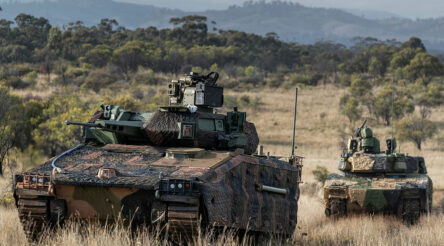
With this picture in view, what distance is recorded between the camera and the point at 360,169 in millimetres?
16609

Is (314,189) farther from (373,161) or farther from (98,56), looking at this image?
(98,56)

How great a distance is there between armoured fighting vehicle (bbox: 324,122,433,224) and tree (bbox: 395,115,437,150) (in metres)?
22.7

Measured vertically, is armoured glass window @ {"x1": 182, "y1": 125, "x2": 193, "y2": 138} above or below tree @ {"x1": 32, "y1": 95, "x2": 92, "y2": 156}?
above

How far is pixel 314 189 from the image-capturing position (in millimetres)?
22609

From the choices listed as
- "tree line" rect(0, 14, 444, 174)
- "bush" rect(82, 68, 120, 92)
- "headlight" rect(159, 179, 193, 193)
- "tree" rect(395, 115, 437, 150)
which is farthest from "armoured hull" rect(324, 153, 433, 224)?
"bush" rect(82, 68, 120, 92)

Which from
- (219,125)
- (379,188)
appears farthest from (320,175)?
(219,125)

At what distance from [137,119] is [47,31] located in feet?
199

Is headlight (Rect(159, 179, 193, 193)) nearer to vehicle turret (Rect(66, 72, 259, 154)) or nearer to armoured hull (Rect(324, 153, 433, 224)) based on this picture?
vehicle turret (Rect(66, 72, 259, 154))

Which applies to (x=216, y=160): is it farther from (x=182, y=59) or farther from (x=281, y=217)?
(x=182, y=59)

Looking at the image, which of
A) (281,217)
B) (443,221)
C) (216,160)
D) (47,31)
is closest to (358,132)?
(443,221)

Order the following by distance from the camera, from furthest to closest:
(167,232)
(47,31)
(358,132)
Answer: (47,31) < (358,132) < (167,232)

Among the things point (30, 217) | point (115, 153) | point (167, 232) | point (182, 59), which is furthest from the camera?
point (182, 59)

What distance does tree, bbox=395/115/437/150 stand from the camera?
128ft

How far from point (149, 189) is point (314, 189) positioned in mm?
15397
